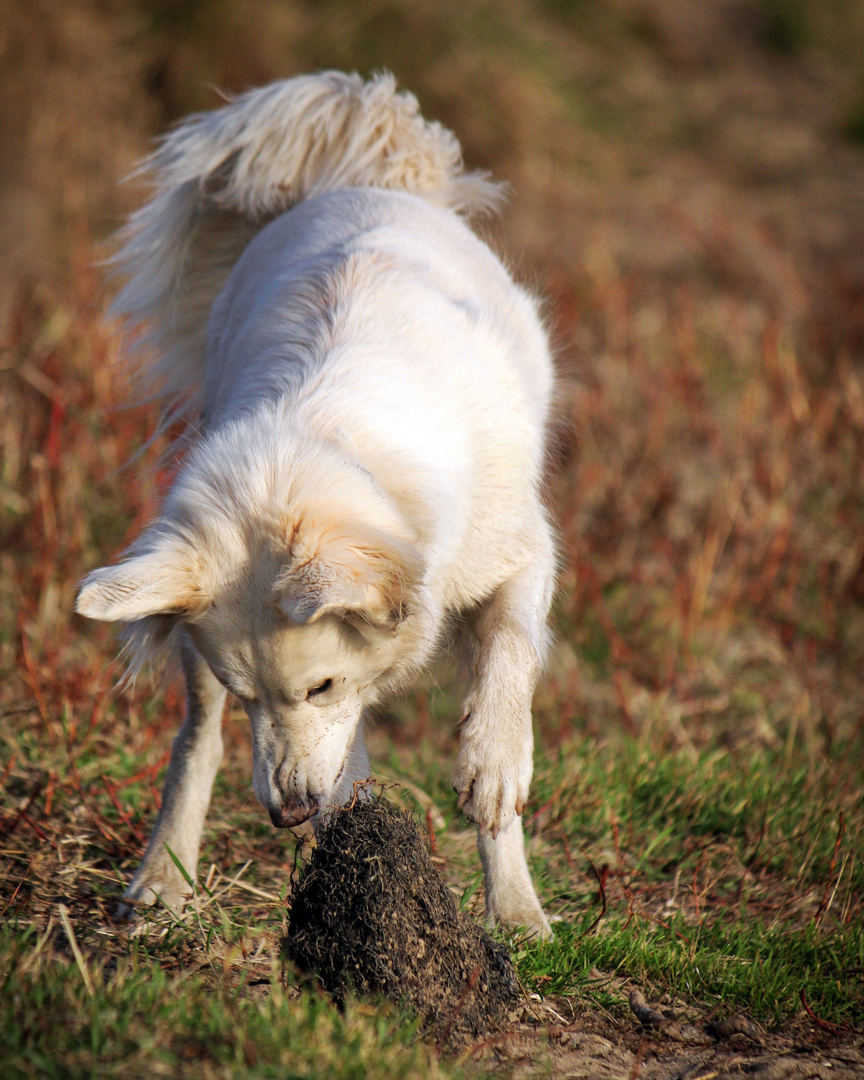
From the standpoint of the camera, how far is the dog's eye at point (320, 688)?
2983 millimetres

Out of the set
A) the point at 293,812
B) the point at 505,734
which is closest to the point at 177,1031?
the point at 293,812

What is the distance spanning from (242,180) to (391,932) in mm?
3123

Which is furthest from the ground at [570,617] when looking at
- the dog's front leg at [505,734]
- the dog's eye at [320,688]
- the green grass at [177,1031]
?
the dog's eye at [320,688]

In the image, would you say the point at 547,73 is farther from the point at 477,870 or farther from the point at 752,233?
the point at 477,870

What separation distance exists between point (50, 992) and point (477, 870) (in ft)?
5.02

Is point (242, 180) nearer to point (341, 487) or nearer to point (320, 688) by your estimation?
point (341, 487)

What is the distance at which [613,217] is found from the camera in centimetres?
1152

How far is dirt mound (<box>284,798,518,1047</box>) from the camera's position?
2.58 meters

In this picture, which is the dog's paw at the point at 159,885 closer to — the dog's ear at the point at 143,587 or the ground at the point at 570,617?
the ground at the point at 570,617

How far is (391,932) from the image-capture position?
2.59 m

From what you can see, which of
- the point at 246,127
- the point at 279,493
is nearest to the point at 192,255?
the point at 246,127

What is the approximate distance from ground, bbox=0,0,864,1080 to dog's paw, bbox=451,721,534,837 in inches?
15.4

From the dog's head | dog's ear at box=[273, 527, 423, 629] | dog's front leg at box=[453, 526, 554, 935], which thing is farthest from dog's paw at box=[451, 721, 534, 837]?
dog's ear at box=[273, 527, 423, 629]

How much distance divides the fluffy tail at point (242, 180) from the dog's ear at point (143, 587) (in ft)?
7.30
